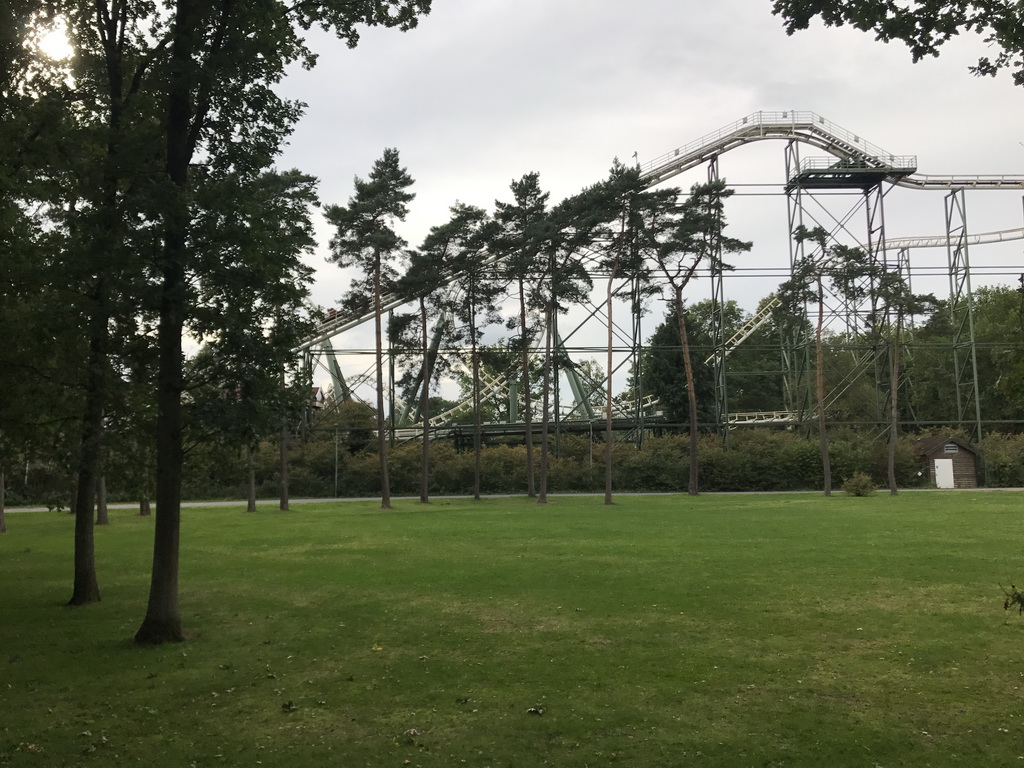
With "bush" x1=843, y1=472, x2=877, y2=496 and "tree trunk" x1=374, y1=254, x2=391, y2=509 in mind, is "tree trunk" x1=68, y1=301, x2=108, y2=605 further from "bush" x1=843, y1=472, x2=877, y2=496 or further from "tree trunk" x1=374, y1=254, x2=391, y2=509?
"bush" x1=843, y1=472, x2=877, y2=496

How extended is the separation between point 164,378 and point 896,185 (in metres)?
44.1

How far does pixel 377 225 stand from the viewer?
117 feet

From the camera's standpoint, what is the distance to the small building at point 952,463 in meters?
45.2

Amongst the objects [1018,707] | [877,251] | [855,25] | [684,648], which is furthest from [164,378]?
[877,251]

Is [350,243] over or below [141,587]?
over

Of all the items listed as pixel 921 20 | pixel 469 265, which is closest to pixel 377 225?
pixel 469 265

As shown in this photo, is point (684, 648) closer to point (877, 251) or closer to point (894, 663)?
point (894, 663)

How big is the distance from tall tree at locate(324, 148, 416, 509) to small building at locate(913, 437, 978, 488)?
3058cm

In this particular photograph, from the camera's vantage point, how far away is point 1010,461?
1769 inches

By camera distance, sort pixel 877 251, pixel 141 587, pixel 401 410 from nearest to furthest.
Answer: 1. pixel 141 587
2. pixel 877 251
3. pixel 401 410

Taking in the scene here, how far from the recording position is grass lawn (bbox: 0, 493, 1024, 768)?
21.2ft

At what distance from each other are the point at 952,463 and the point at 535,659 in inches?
1723

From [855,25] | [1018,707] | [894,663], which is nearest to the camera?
[855,25]

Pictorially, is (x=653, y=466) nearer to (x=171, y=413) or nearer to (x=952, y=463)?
(x=952, y=463)
